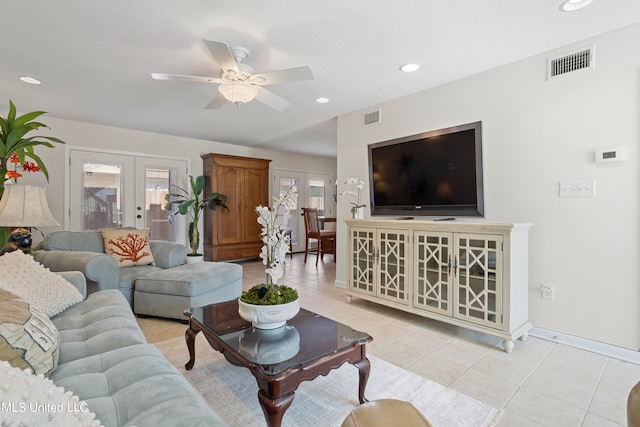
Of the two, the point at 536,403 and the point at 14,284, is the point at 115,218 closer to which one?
the point at 14,284

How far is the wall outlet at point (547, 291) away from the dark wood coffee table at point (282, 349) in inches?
71.9

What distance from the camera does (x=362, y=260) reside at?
11.2ft

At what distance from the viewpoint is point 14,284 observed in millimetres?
1611

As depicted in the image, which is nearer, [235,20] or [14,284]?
[14,284]

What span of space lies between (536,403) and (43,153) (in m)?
6.11

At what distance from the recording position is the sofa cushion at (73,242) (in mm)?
3037

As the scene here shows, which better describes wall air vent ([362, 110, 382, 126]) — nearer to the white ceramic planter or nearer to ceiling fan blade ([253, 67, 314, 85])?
ceiling fan blade ([253, 67, 314, 85])

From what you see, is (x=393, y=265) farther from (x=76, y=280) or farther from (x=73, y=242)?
(x=73, y=242)

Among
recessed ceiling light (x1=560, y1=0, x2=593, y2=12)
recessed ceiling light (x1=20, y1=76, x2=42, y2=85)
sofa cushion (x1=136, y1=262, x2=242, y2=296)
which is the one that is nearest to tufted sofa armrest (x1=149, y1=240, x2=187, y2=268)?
sofa cushion (x1=136, y1=262, x2=242, y2=296)

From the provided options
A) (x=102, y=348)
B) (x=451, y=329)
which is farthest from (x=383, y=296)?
(x=102, y=348)

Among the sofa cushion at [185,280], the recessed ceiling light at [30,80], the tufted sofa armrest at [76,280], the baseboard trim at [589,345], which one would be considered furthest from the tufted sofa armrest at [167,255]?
the baseboard trim at [589,345]

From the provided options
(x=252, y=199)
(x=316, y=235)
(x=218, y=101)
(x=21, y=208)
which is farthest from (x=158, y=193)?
(x=21, y=208)

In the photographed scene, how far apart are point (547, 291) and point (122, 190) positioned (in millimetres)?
5829

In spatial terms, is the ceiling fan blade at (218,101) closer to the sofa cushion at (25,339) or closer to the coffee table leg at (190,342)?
the coffee table leg at (190,342)
